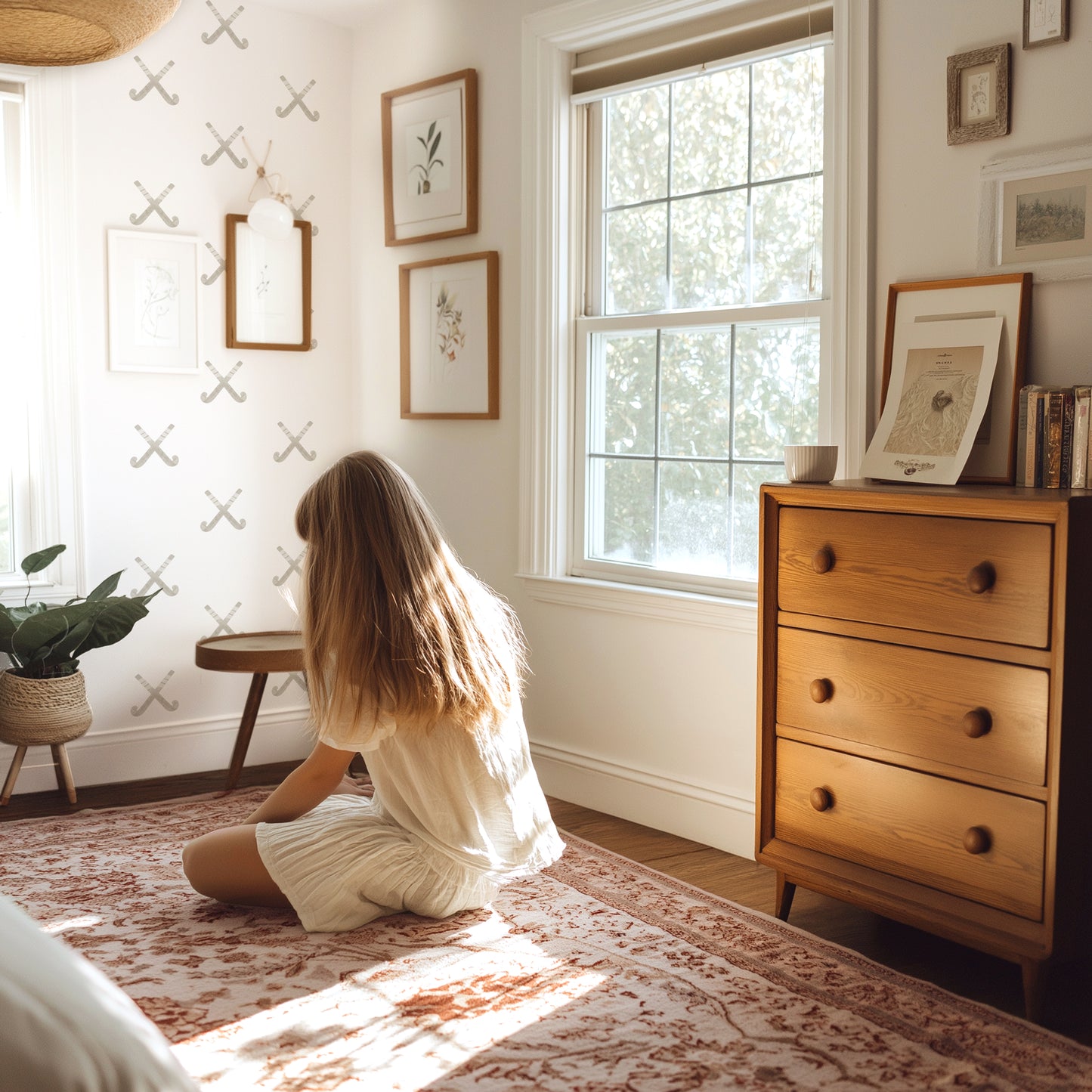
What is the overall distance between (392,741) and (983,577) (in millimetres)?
1233

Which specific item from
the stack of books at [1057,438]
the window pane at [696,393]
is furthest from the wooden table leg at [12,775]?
the stack of books at [1057,438]

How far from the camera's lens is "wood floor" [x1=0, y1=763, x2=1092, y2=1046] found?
8.11 feet

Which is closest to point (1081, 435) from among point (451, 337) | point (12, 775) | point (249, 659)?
point (451, 337)

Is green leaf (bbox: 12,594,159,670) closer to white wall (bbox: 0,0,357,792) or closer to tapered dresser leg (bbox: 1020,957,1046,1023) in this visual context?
white wall (bbox: 0,0,357,792)

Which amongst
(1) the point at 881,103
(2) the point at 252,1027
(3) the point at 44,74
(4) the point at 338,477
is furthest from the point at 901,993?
(3) the point at 44,74

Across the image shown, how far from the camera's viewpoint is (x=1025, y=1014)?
2.34 m

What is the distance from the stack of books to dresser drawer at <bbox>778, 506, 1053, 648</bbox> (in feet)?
0.85

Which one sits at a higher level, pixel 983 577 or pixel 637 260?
pixel 637 260

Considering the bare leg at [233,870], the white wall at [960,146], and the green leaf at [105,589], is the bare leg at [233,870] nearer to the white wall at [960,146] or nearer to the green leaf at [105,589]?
the green leaf at [105,589]

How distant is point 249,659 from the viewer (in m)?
3.88

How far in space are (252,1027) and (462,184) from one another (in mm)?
2862

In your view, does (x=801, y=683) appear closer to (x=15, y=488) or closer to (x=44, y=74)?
(x=15, y=488)

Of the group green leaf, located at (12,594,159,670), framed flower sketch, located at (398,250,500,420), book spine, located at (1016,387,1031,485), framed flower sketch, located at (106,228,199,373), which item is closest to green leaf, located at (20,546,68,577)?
green leaf, located at (12,594,159,670)

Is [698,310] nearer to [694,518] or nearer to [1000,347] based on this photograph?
[694,518]
